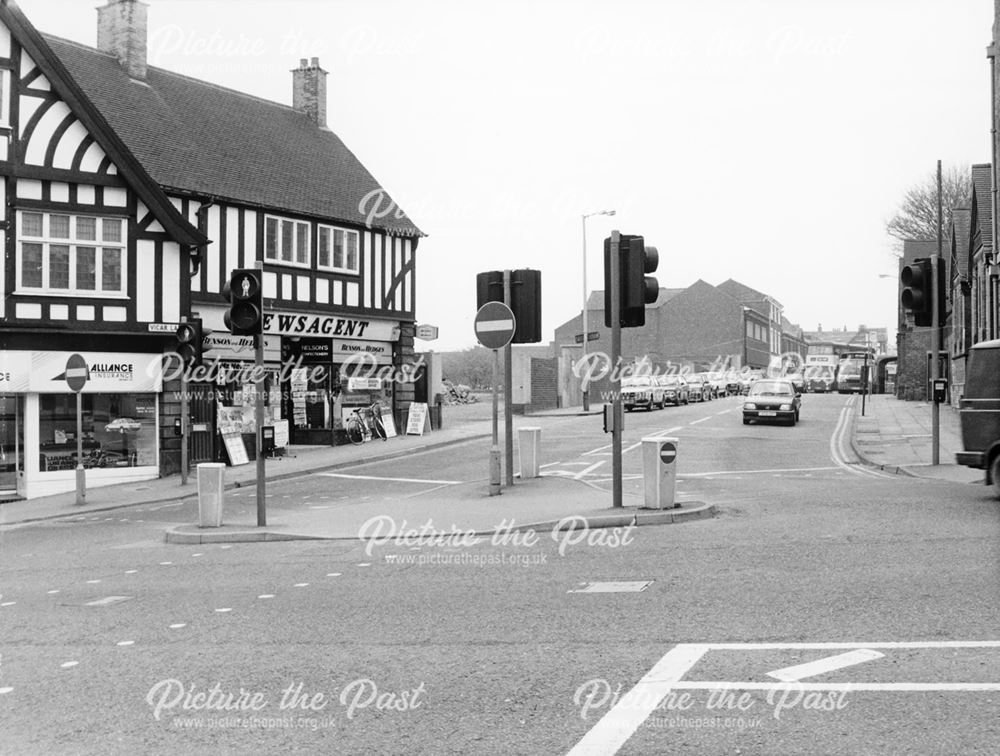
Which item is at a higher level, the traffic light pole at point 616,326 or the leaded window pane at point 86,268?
the leaded window pane at point 86,268

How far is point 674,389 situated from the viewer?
48281mm

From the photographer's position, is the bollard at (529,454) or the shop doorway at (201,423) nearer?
the bollard at (529,454)

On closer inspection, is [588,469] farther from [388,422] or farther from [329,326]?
[388,422]

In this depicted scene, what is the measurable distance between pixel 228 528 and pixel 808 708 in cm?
1006

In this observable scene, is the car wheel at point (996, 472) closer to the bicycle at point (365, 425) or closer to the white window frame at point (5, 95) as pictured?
the bicycle at point (365, 425)

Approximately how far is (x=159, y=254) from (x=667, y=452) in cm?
1509

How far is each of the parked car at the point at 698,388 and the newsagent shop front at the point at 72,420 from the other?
35.6 m

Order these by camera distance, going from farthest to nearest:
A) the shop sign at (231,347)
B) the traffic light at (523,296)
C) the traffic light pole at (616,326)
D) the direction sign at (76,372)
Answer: the shop sign at (231,347), the direction sign at (76,372), the traffic light at (523,296), the traffic light pole at (616,326)

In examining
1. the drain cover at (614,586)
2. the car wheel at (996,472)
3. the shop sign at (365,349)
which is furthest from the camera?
the shop sign at (365,349)

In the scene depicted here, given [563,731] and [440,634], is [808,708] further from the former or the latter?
[440,634]

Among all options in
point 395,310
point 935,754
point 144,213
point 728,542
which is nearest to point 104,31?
point 144,213

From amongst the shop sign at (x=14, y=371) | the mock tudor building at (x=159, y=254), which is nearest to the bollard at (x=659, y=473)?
the mock tudor building at (x=159, y=254)

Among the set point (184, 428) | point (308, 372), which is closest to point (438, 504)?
point (184, 428)

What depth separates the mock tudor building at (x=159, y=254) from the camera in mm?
21406
